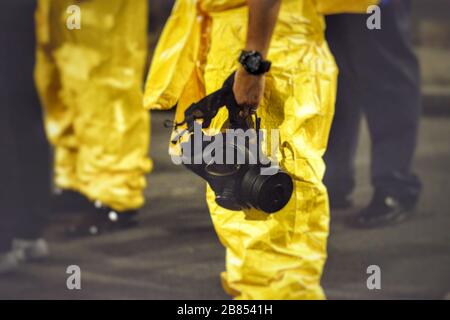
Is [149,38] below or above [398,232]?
above

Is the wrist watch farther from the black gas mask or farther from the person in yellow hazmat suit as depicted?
the person in yellow hazmat suit

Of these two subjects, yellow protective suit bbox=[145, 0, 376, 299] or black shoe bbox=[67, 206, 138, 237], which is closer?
yellow protective suit bbox=[145, 0, 376, 299]

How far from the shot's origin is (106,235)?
247cm

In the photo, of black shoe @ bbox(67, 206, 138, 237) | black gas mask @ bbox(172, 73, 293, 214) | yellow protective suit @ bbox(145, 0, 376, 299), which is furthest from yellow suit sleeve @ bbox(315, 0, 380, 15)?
black shoe @ bbox(67, 206, 138, 237)

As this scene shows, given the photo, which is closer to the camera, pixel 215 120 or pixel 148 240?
pixel 215 120

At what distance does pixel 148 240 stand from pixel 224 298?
0.25 m

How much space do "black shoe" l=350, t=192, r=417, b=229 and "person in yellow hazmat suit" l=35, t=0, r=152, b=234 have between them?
0.58m

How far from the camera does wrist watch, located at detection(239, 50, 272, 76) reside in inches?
84.0

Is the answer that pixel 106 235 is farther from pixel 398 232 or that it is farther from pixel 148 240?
pixel 398 232

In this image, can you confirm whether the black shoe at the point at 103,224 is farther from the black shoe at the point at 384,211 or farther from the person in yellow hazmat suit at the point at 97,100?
the black shoe at the point at 384,211

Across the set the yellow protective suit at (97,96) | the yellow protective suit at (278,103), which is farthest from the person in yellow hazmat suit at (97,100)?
the yellow protective suit at (278,103)

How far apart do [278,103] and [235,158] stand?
0.16 meters

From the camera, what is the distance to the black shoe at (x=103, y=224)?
2475 millimetres
